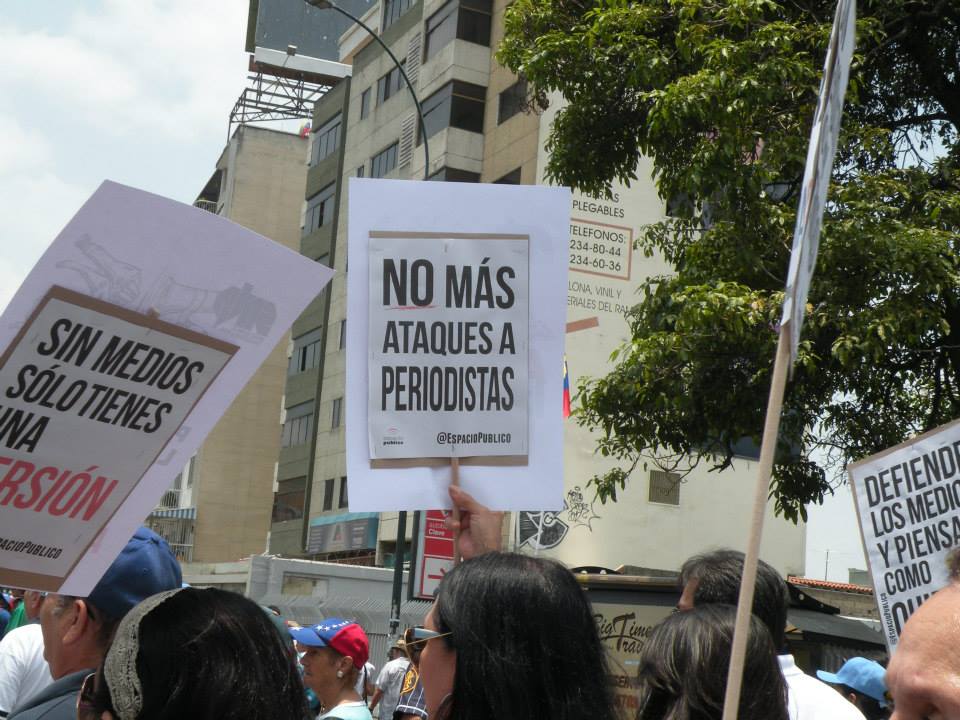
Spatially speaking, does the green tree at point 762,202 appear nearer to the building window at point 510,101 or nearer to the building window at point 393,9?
the building window at point 510,101

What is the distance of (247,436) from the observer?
5038 centimetres

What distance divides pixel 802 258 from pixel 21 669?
145 inches

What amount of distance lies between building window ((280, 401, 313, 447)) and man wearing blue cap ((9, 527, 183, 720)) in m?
35.1

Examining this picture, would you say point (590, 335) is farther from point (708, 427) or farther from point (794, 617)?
point (708, 427)

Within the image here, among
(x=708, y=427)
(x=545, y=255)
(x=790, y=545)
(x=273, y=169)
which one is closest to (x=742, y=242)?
(x=708, y=427)

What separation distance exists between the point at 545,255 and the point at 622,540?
24210mm

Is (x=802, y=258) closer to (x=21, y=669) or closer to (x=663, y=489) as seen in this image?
(x=21, y=669)

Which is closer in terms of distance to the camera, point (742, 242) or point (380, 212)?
point (380, 212)

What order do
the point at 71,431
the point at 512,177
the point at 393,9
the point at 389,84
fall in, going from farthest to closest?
the point at 393,9, the point at 389,84, the point at 512,177, the point at 71,431

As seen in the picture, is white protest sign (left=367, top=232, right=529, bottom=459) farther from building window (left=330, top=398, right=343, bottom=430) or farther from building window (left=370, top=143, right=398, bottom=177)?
building window (left=330, top=398, right=343, bottom=430)

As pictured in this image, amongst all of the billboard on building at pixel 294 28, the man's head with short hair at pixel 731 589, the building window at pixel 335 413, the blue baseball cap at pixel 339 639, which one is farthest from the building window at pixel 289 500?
the man's head with short hair at pixel 731 589

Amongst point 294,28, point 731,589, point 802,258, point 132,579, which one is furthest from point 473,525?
point 294,28

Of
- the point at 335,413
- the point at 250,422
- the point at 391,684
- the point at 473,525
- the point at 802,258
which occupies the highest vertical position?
the point at 250,422

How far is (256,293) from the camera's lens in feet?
9.26
